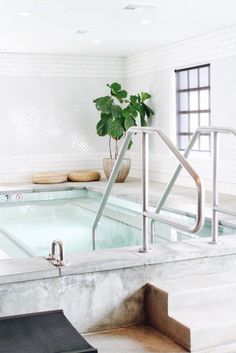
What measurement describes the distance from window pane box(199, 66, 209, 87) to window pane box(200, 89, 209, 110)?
0.12 meters

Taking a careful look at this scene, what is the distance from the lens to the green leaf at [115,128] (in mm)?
9984

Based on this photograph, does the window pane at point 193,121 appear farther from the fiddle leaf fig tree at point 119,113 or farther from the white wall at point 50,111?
the white wall at point 50,111

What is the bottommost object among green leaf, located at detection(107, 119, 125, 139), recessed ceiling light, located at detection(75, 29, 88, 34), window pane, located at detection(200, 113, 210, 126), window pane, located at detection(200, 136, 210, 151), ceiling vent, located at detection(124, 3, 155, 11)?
window pane, located at detection(200, 136, 210, 151)

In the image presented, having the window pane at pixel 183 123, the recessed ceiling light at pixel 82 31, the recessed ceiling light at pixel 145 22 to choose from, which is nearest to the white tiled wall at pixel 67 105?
the window pane at pixel 183 123

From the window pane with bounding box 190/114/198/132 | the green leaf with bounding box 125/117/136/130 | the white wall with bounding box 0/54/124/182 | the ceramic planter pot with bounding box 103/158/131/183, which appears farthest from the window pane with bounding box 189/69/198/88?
the white wall with bounding box 0/54/124/182

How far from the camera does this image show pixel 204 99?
914cm

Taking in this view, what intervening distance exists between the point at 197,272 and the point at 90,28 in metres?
5.38

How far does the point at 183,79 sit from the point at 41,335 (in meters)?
7.67

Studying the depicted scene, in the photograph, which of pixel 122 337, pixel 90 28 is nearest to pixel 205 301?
pixel 122 337

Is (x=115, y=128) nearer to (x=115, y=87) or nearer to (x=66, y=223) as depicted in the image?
(x=115, y=87)

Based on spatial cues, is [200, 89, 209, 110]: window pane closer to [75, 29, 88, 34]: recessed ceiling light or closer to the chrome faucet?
[75, 29, 88, 34]: recessed ceiling light

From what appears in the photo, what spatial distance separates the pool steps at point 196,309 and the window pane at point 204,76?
6057mm

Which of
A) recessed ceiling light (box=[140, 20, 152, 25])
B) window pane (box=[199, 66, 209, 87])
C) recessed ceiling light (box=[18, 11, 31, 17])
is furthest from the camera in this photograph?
window pane (box=[199, 66, 209, 87])

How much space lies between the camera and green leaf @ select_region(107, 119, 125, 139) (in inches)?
393
